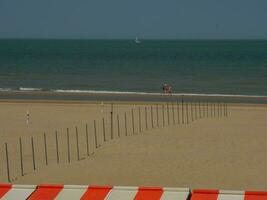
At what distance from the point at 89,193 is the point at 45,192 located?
1.96 feet

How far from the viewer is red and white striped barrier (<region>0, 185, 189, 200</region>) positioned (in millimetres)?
8188

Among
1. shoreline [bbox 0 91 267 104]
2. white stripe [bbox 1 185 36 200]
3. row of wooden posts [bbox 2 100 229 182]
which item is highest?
white stripe [bbox 1 185 36 200]

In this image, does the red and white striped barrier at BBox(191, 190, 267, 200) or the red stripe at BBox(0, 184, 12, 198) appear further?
the red stripe at BBox(0, 184, 12, 198)

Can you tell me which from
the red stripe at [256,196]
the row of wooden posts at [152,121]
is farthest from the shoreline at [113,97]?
the red stripe at [256,196]

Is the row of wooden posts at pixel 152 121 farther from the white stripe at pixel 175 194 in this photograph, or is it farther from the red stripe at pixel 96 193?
the white stripe at pixel 175 194

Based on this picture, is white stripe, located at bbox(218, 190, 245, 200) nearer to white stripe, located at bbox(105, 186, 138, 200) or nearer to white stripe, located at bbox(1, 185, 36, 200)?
white stripe, located at bbox(105, 186, 138, 200)

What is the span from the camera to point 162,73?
7850 centimetres

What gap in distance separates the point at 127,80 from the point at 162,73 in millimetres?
12205

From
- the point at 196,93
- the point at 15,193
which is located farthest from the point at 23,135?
the point at 196,93

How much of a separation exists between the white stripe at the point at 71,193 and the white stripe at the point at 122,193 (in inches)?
15.0

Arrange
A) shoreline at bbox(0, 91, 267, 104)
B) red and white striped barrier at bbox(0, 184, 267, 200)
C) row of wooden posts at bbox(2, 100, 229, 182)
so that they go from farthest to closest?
shoreline at bbox(0, 91, 267, 104)
row of wooden posts at bbox(2, 100, 229, 182)
red and white striped barrier at bbox(0, 184, 267, 200)

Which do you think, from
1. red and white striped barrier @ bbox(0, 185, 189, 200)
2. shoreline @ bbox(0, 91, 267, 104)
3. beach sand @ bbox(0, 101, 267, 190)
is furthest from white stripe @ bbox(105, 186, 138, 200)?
shoreline @ bbox(0, 91, 267, 104)

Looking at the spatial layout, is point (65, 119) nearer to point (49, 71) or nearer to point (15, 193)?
point (15, 193)

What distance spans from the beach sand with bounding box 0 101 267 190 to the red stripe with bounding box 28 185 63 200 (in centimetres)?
919
